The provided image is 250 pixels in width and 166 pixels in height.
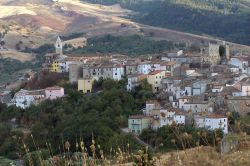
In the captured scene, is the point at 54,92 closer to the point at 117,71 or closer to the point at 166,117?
the point at 117,71

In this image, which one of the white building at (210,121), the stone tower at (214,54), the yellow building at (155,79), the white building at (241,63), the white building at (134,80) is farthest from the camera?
the stone tower at (214,54)

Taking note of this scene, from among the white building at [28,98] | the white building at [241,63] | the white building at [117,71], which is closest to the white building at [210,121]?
the white building at [117,71]

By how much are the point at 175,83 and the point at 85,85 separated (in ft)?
14.1

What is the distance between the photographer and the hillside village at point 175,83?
24359mm

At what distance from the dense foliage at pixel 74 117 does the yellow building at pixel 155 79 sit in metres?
0.60

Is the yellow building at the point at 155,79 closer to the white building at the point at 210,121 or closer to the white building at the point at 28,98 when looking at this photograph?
the white building at the point at 28,98

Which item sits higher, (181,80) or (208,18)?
(208,18)

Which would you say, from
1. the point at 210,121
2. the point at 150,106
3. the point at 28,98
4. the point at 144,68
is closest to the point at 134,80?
the point at 144,68

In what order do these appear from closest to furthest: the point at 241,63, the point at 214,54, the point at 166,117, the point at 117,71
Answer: the point at 166,117
the point at 117,71
the point at 241,63
the point at 214,54

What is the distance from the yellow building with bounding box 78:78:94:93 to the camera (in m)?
29.1

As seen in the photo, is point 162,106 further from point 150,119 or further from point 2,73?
point 2,73

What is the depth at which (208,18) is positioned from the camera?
238ft

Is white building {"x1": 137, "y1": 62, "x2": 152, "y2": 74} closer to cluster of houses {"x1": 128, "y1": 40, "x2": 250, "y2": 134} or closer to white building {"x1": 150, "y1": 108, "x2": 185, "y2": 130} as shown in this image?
cluster of houses {"x1": 128, "y1": 40, "x2": 250, "y2": 134}

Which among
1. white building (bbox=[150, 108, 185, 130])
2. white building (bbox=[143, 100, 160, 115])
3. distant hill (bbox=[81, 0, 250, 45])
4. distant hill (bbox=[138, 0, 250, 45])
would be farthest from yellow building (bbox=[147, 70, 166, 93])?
distant hill (bbox=[138, 0, 250, 45])
